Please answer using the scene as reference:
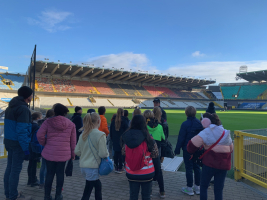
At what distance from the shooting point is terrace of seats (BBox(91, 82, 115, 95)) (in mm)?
47781

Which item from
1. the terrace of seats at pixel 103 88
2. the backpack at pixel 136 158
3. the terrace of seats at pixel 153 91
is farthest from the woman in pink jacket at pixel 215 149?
the terrace of seats at pixel 153 91

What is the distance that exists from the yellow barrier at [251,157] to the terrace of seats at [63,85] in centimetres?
4240

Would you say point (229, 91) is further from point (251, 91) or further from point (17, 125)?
point (17, 125)

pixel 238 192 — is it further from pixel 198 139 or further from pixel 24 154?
pixel 24 154

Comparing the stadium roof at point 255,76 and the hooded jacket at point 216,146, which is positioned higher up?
the stadium roof at point 255,76

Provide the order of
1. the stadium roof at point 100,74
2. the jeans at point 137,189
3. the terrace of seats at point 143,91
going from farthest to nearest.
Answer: the terrace of seats at point 143,91 → the stadium roof at point 100,74 → the jeans at point 137,189

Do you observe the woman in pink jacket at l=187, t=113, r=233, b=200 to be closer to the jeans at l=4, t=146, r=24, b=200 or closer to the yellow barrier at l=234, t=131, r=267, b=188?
the yellow barrier at l=234, t=131, r=267, b=188

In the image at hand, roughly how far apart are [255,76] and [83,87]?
4984 cm


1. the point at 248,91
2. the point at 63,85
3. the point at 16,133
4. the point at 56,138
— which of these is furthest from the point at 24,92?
the point at 248,91

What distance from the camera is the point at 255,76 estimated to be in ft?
184

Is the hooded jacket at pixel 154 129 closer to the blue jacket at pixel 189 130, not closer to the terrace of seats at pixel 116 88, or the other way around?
the blue jacket at pixel 189 130

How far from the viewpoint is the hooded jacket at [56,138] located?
3.07 metres

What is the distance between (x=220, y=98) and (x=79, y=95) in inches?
1775

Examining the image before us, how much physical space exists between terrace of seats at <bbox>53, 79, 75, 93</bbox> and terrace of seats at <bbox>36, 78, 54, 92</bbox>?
1275 millimetres
